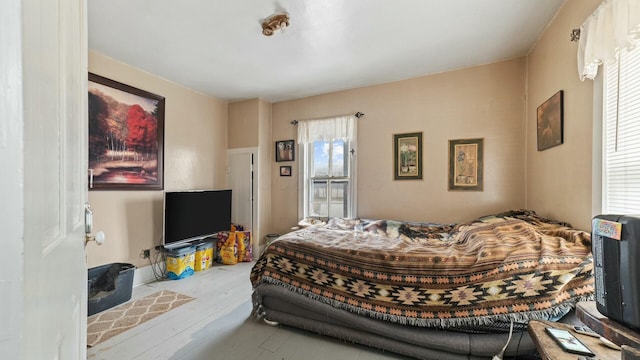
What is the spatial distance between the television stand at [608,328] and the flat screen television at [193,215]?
3670 mm

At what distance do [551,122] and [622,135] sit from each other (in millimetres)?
834

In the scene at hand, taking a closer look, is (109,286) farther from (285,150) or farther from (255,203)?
(285,150)

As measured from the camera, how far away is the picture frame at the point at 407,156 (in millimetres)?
3371

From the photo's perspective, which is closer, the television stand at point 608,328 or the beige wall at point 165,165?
the television stand at point 608,328

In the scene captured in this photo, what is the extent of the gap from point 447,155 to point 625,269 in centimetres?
262

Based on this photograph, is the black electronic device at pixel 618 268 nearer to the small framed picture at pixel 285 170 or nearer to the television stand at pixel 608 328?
the television stand at pixel 608 328

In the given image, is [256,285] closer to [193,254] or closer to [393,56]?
[193,254]

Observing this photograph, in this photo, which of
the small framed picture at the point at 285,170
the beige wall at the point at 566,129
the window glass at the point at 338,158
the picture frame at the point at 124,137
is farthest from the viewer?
the small framed picture at the point at 285,170

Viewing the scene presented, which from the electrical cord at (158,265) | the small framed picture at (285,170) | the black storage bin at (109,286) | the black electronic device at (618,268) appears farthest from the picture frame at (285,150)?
the black electronic device at (618,268)

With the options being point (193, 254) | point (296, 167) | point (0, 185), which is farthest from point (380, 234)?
point (0, 185)

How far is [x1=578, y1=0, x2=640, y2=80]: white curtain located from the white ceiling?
0.64 metres

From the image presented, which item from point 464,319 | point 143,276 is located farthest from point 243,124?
point 464,319

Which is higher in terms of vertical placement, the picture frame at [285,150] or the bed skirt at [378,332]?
the picture frame at [285,150]

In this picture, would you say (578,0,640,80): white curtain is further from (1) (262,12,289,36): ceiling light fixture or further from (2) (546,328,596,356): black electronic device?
(1) (262,12,289,36): ceiling light fixture
